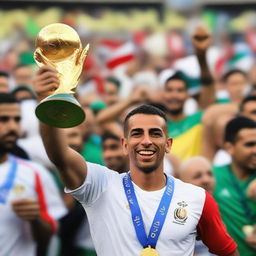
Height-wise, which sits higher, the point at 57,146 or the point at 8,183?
the point at 57,146

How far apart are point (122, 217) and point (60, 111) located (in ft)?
2.80

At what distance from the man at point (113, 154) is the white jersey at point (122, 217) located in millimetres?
2677

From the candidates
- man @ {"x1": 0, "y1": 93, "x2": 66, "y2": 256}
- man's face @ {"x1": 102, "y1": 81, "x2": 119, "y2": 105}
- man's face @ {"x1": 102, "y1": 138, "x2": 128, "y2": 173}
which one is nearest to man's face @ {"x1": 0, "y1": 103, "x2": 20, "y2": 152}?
man @ {"x1": 0, "y1": 93, "x2": 66, "y2": 256}

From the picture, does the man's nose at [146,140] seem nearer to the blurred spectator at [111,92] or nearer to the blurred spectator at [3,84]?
the blurred spectator at [3,84]

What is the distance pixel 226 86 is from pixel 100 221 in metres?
7.03

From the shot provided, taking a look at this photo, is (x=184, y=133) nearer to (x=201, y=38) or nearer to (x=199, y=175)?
(x=201, y=38)

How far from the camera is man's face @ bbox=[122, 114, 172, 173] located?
5.48 metres

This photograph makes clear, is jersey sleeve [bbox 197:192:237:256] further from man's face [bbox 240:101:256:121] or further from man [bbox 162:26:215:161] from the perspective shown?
man's face [bbox 240:101:256:121]

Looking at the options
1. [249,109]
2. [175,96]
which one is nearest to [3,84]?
[175,96]

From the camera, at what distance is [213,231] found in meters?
5.70

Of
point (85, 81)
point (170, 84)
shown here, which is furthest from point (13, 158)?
point (85, 81)

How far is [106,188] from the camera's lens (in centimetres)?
550

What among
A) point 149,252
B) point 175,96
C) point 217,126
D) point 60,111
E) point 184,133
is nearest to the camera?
point 60,111

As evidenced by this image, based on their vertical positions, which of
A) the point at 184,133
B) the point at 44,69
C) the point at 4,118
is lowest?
the point at 184,133
